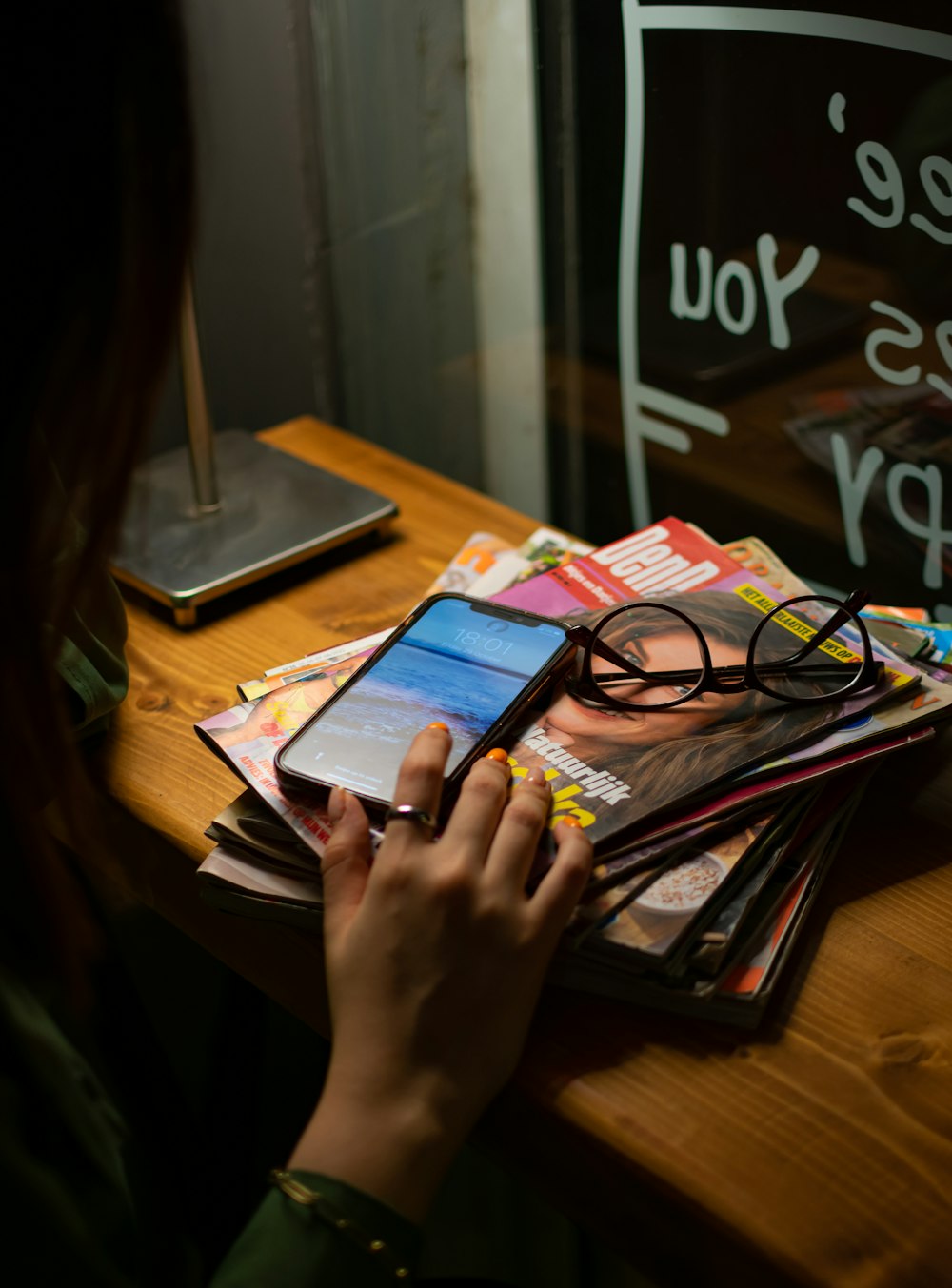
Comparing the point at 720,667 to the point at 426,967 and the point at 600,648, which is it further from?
the point at 426,967

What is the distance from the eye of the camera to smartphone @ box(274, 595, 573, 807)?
24.0 inches

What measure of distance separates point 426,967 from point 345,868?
6 cm

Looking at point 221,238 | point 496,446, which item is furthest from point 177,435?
point 496,446

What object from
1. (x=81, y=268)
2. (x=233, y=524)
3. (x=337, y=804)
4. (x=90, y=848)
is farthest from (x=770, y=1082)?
(x=233, y=524)

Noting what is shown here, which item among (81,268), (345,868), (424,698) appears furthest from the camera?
(424,698)

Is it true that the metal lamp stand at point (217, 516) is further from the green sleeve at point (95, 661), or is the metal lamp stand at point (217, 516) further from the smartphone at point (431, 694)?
the smartphone at point (431, 694)

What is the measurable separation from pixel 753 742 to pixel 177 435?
752mm

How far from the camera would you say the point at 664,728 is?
0.65m

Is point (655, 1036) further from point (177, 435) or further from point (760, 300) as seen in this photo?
point (177, 435)

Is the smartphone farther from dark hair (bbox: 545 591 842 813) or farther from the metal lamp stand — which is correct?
the metal lamp stand

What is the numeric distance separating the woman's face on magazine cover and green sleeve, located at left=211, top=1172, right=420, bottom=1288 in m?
0.26

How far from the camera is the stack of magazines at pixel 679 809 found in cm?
55

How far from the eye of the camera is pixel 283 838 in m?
0.60

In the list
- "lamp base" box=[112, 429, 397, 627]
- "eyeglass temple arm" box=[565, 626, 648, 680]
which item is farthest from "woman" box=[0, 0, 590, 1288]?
"lamp base" box=[112, 429, 397, 627]
